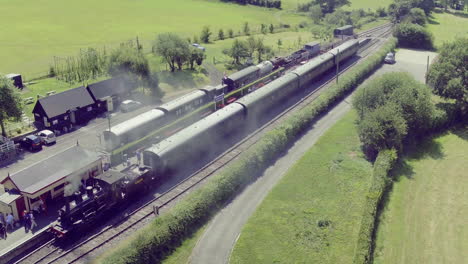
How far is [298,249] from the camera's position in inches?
1473

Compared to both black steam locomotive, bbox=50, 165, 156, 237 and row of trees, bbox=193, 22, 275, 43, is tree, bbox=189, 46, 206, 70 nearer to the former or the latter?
row of trees, bbox=193, 22, 275, 43

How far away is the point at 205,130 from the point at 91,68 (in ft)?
131

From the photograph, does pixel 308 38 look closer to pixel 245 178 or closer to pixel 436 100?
pixel 436 100

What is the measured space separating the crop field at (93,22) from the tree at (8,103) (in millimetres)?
30970

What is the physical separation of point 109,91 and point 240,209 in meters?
35.6

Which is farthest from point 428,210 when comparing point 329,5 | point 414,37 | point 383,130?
point 329,5

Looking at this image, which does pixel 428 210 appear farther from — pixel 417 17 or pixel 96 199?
pixel 417 17

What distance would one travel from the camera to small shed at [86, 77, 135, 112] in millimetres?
65438

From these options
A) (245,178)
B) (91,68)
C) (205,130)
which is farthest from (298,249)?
(91,68)

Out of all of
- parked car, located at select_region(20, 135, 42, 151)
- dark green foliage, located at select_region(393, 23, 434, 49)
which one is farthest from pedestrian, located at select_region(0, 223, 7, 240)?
dark green foliage, located at select_region(393, 23, 434, 49)

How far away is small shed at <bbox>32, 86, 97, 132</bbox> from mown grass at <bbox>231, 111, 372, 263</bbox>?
33.1m

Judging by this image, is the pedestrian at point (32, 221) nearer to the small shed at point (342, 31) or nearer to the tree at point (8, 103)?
the tree at point (8, 103)

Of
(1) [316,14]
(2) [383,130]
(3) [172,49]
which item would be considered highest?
(1) [316,14]

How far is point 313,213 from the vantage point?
4256 centimetres
